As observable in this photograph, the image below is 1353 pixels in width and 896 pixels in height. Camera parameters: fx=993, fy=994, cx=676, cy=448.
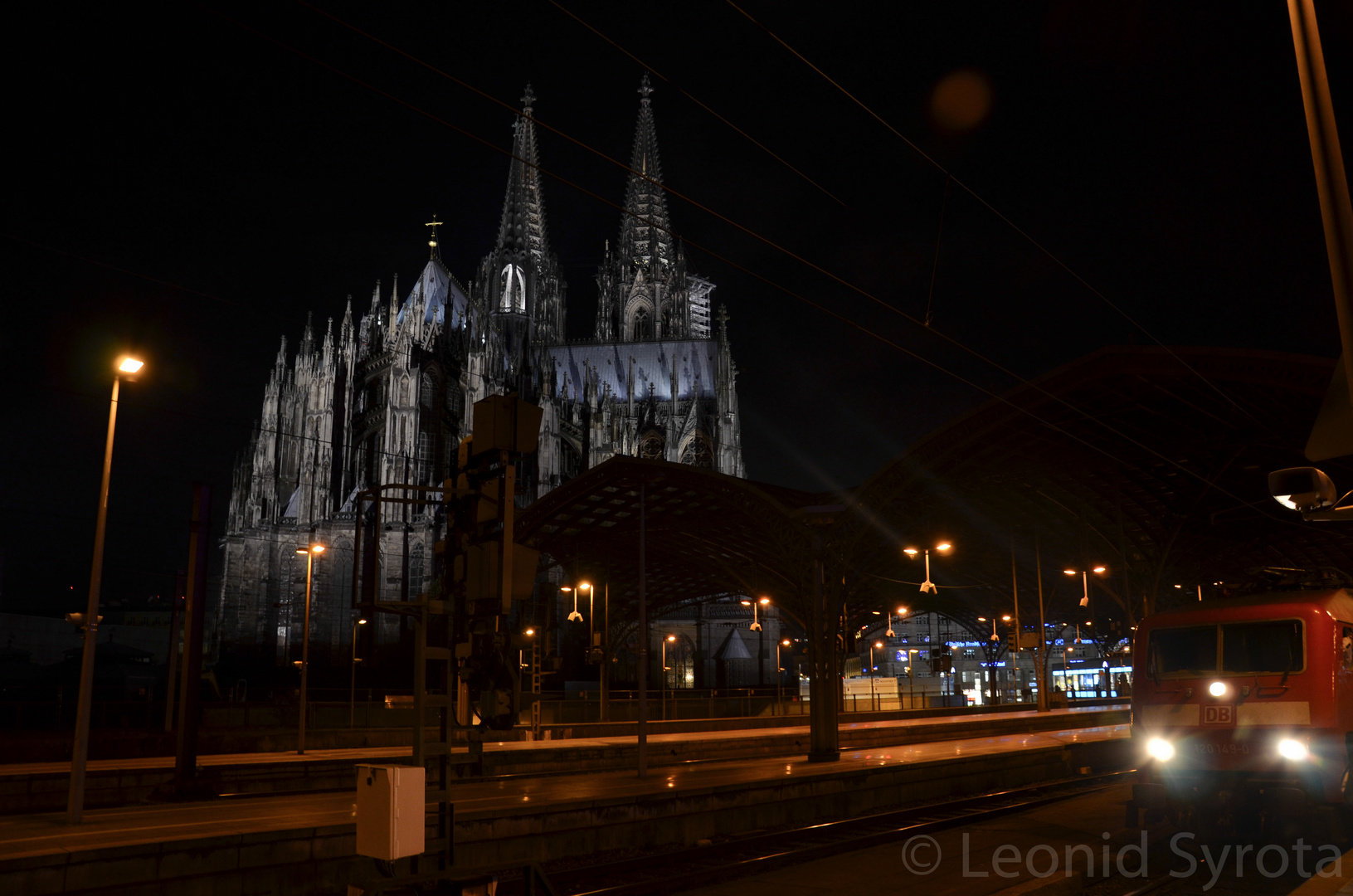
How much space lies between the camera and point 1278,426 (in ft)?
80.2

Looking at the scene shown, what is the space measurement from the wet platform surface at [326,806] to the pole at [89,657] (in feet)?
1.14

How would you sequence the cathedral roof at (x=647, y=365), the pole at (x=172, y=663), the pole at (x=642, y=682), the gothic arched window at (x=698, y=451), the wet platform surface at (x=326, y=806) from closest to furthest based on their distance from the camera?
the wet platform surface at (x=326, y=806) → the pole at (x=642, y=682) → the pole at (x=172, y=663) → the gothic arched window at (x=698, y=451) → the cathedral roof at (x=647, y=365)

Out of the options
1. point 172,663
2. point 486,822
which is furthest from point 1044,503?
point 486,822

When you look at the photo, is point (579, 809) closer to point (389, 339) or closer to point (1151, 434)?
point (1151, 434)

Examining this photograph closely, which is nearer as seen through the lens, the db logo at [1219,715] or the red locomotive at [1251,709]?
the red locomotive at [1251,709]

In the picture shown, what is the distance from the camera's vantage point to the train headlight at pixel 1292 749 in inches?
410

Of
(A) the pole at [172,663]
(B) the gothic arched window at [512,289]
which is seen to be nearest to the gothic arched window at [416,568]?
(A) the pole at [172,663]

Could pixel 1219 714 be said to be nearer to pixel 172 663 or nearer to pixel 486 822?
pixel 486 822

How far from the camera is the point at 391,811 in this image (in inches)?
226

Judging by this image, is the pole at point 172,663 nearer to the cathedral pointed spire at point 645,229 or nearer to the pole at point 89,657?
the pole at point 89,657

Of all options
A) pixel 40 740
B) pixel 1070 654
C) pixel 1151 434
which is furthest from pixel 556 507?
pixel 1070 654

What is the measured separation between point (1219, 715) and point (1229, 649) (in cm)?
86

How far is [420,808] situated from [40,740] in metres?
20.1

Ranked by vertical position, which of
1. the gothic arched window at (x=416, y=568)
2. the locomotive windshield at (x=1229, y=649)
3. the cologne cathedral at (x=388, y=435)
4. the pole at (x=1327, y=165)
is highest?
the cologne cathedral at (x=388, y=435)
